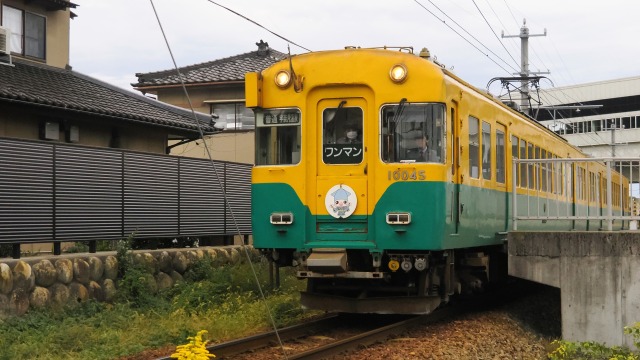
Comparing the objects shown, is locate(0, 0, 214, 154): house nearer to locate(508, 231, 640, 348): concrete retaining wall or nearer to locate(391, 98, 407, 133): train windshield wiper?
locate(391, 98, 407, 133): train windshield wiper

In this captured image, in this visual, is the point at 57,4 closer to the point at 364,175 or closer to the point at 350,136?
the point at 350,136

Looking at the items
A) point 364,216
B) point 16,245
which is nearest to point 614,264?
point 364,216

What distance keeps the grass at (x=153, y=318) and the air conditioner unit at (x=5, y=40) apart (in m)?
5.22

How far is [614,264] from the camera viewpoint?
9.98m

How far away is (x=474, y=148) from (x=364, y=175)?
190 cm

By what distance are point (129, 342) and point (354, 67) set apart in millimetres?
3941

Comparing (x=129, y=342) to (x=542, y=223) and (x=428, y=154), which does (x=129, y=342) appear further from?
(x=542, y=223)

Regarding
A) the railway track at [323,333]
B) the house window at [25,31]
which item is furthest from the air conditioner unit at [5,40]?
the railway track at [323,333]

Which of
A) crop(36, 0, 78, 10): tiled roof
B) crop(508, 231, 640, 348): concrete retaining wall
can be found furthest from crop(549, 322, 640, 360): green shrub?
crop(36, 0, 78, 10): tiled roof

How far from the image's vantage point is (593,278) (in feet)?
33.0

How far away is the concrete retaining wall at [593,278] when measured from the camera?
9883 millimetres

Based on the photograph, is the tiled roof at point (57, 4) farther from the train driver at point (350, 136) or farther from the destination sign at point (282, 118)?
the train driver at point (350, 136)

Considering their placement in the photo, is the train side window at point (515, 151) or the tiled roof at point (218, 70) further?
the tiled roof at point (218, 70)

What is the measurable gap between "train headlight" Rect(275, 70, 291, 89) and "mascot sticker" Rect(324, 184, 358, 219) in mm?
1371
